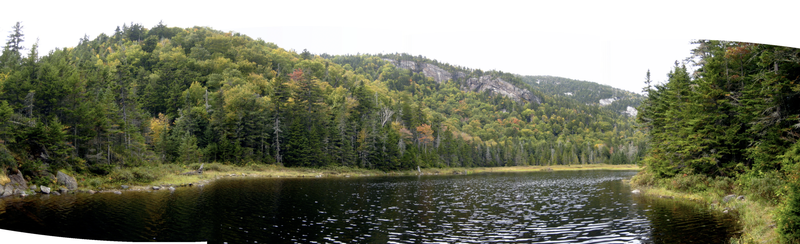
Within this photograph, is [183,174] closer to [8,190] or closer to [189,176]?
[189,176]

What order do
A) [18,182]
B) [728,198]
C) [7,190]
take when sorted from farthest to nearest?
1. [728,198]
2. [18,182]
3. [7,190]

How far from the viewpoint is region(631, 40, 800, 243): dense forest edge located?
2003 cm

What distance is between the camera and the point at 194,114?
244ft

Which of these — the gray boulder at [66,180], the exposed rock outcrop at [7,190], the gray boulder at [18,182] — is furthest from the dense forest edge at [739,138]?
the gray boulder at [66,180]

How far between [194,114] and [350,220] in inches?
2412

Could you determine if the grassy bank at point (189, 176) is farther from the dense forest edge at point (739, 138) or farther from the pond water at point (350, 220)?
the dense forest edge at point (739, 138)

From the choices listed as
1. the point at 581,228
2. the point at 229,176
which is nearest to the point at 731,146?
the point at 581,228

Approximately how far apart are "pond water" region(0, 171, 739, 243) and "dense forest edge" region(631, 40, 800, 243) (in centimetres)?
284

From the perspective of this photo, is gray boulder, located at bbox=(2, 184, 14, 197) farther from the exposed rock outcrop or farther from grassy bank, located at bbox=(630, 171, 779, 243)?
grassy bank, located at bbox=(630, 171, 779, 243)

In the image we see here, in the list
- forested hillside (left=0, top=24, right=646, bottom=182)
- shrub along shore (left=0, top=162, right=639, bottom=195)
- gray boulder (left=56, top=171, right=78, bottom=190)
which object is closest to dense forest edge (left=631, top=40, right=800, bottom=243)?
forested hillside (left=0, top=24, right=646, bottom=182)

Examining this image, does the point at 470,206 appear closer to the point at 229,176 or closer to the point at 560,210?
the point at 560,210

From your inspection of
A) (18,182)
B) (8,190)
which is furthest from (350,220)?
(18,182)

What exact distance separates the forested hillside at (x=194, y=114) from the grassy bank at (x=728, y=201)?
126 feet

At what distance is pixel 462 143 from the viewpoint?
134 metres
